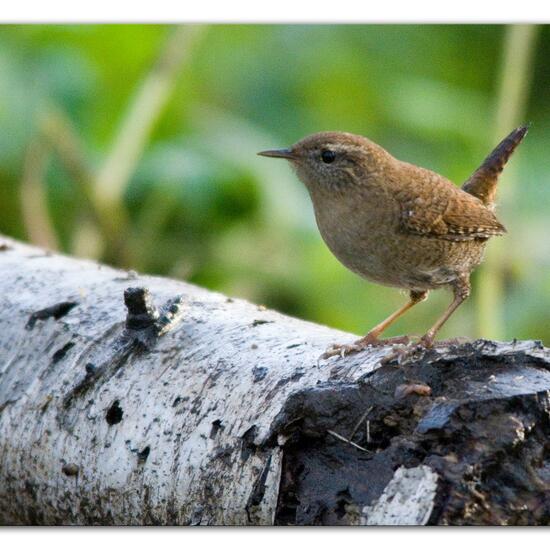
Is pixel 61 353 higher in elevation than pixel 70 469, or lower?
higher

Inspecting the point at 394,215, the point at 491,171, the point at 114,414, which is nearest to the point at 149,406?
the point at 114,414

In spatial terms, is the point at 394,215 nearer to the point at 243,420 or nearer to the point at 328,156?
the point at 328,156

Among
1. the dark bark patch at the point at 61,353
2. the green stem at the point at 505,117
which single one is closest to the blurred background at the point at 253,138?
the green stem at the point at 505,117
